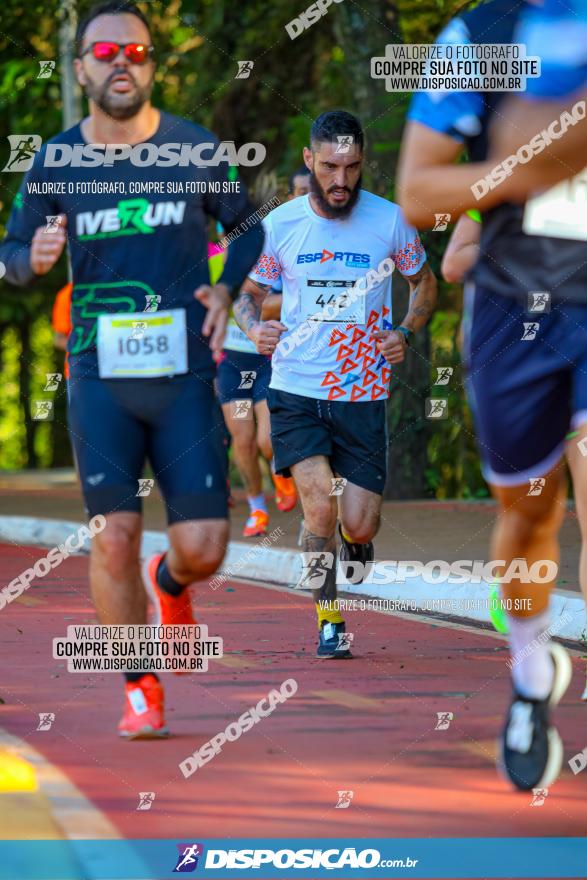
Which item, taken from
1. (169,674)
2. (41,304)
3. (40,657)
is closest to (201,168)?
(169,674)

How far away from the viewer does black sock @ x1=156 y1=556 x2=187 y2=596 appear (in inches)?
263

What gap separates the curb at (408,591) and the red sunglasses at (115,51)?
3.83 meters

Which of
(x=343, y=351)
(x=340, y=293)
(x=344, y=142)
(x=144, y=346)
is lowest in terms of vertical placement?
(x=343, y=351)

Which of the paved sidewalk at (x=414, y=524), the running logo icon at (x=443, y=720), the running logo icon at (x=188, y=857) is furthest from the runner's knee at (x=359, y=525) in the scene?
the running logo icon at (x=188, y=857)

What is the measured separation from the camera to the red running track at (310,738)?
498cm

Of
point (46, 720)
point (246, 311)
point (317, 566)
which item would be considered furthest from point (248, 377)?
point (46, 720)

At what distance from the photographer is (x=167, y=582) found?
6.71 metres

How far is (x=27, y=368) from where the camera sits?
3653 centimetres

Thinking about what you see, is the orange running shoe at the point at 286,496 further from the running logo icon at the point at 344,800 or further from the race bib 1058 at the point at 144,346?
the running logo icon at the point at 344,800

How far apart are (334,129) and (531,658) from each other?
364 centimetres

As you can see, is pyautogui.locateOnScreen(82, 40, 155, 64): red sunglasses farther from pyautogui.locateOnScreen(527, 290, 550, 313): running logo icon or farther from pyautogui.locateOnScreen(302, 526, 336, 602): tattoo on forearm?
pyautogui.locateOnScreen(302, 526, 336, 602): tattoo on forearm

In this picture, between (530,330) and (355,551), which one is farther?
(355,551)

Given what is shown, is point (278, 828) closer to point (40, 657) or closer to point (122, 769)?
point (122, 769)

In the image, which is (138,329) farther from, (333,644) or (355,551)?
(355,551)
